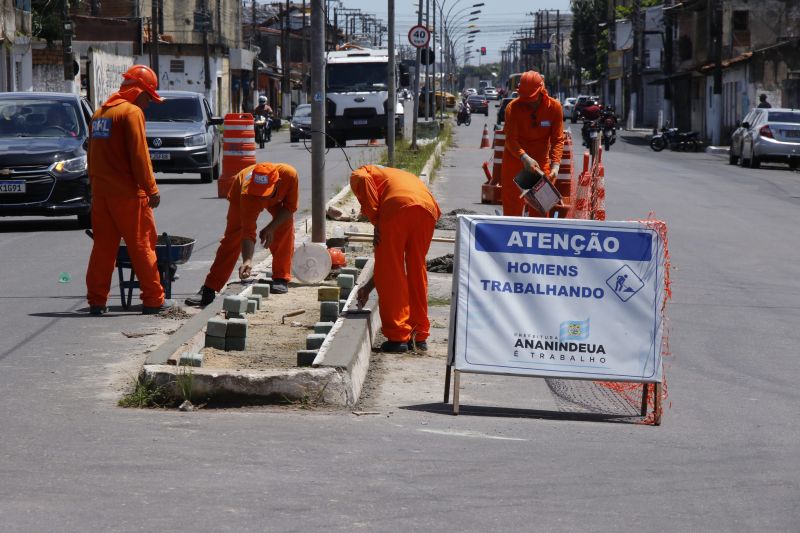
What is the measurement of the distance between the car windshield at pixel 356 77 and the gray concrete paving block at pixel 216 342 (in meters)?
33.8

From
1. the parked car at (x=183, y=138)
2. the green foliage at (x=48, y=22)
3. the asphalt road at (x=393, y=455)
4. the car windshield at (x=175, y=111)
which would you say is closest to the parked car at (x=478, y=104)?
the green foliage at (x=48, y=22)

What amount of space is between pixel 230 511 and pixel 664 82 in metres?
71.5

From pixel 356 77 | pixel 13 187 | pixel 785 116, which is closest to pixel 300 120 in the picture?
pixel 356 77

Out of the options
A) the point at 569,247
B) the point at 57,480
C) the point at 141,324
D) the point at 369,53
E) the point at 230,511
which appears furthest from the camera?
the point at 369,53

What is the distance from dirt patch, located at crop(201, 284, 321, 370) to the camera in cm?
815

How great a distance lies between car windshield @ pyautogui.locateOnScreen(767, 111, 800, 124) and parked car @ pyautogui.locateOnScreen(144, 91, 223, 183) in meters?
16.7

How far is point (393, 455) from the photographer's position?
6.14 m

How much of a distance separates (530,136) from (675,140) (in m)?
39.1

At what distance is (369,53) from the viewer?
138 ft

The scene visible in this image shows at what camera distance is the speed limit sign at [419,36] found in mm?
34344

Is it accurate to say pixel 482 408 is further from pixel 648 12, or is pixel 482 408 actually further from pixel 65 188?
pixel 648 12

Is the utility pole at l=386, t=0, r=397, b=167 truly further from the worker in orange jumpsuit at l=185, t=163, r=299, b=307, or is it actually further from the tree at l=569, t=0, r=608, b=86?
the tree at l=569, t=0, r=608, b=86

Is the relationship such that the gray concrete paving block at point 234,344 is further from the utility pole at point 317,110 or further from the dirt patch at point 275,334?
the utility pole at point 317,110

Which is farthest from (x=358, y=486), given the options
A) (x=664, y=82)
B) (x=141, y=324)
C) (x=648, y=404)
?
(x=664, y=82)
